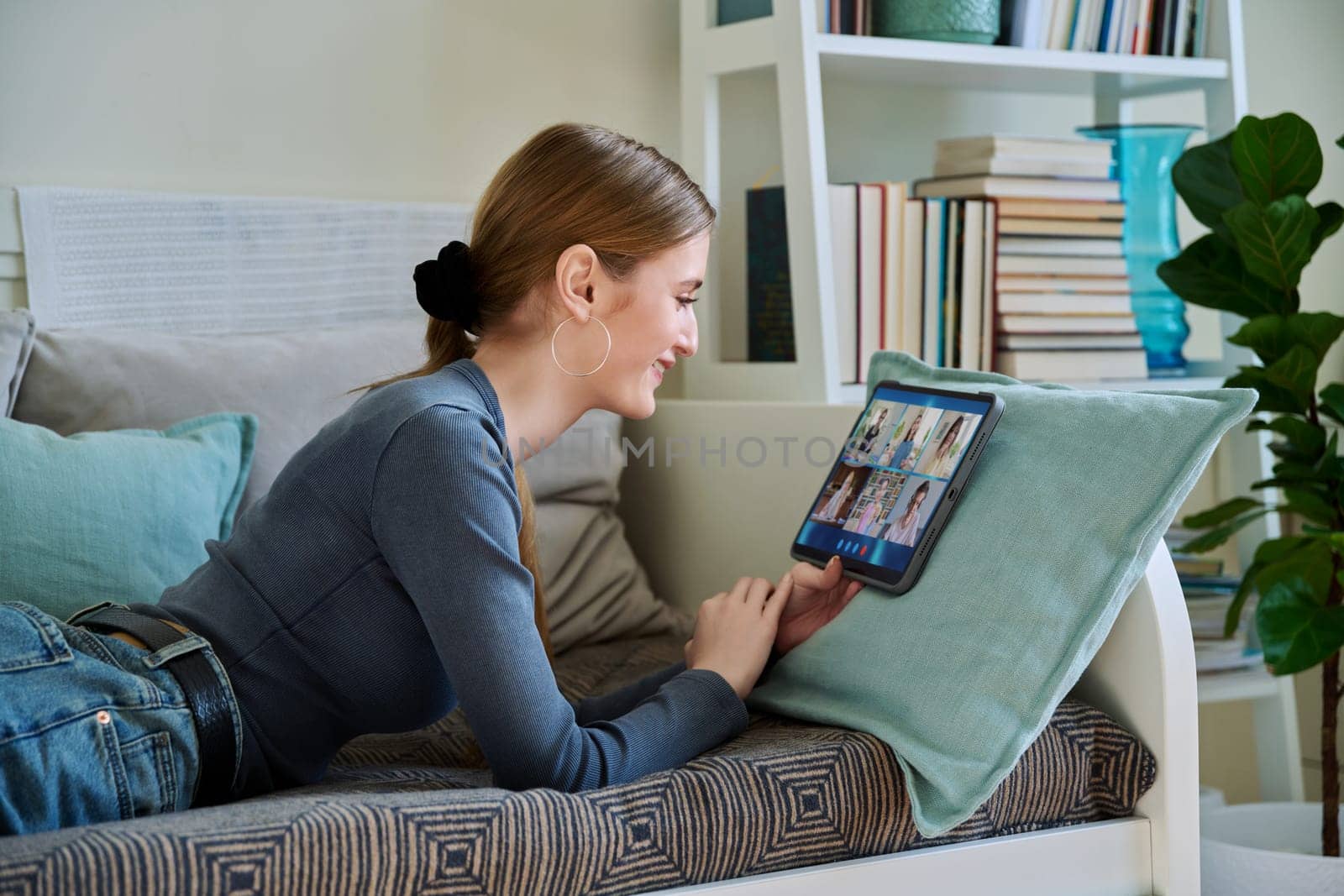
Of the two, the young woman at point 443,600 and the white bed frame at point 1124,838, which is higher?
the young woman at point 443,600

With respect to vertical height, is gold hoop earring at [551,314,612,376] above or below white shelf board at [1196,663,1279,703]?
above

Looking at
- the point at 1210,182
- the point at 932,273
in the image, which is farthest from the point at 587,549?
the point at 1210,182

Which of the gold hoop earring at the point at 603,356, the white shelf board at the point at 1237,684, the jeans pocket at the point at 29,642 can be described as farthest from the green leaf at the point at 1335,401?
the jeans pocket at the point at 29,642

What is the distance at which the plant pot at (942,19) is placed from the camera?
65.8 inches

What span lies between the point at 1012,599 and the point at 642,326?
39 cm

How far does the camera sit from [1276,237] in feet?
4.71

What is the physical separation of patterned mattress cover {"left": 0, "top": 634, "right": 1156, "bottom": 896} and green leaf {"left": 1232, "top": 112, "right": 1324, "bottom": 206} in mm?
734

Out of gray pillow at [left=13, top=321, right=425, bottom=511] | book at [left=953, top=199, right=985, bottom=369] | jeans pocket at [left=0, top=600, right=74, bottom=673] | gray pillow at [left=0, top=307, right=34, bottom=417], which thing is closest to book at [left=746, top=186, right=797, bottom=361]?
book at [left=953, top=199, right=985, bottom=369]

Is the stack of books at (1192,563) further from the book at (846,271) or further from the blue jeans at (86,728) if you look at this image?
the blue jeans at (86,728)

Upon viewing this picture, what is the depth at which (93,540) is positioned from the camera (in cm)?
123

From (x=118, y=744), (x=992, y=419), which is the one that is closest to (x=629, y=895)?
(x=118, y=744)

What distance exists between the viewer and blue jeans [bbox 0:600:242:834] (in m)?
0.82

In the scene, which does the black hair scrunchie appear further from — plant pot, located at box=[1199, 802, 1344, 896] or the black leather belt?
plant pot, located at box=[1199, 802, 1344, 896]

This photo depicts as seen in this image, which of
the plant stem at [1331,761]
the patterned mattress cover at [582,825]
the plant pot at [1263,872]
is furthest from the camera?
the plant stem at [1331,761]
